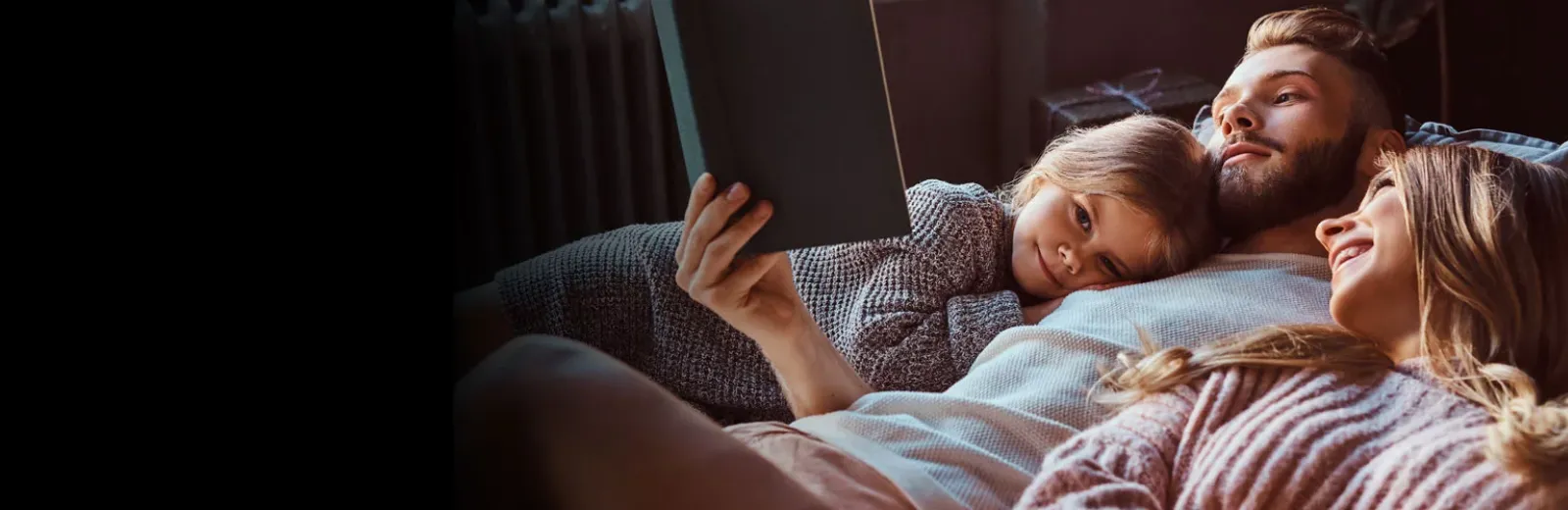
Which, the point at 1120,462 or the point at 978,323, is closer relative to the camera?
the point at 1120,462

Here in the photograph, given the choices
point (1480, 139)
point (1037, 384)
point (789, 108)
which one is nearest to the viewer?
point (789, 108)

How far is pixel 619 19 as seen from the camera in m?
0.84

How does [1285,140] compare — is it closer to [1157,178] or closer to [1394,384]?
[1157,178]

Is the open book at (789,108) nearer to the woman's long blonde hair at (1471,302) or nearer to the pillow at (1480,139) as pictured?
the woman's long blonde hair at (1471,302)

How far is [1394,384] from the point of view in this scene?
61 cm

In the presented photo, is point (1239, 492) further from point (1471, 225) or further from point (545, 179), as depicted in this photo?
point (545, 179)

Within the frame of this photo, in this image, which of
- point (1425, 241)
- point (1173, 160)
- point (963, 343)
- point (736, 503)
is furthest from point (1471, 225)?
point (736, 503)

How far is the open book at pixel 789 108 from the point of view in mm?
562

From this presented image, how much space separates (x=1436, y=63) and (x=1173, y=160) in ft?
0.96

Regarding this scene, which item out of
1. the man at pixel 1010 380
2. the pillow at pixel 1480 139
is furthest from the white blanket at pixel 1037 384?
the pillow at pixel 1480 139

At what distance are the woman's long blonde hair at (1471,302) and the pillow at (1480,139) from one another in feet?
0.47

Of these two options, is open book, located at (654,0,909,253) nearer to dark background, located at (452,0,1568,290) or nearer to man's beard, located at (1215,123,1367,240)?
dark background, located at (452,0,1568,290)

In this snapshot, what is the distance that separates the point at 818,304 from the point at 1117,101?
0.30 meters

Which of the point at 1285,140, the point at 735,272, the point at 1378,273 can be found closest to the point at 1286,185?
the point at 1285,140
